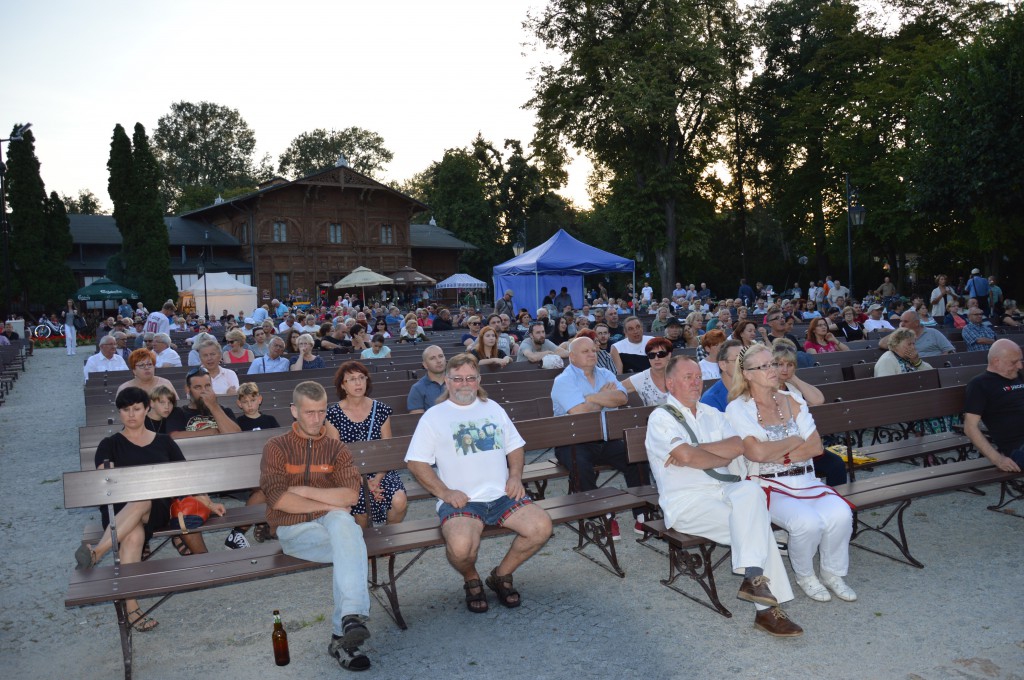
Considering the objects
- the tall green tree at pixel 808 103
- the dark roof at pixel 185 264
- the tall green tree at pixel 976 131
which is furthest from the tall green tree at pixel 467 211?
the tall green tree at pixel 976 131

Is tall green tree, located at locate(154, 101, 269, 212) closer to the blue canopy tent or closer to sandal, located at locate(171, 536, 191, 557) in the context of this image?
the blue canopy tent

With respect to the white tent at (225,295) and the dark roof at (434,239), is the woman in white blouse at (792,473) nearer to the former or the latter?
the white tent at (225,295)

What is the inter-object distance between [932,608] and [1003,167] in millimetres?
17786

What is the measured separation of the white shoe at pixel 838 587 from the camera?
4688 mm

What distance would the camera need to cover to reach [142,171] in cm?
3906

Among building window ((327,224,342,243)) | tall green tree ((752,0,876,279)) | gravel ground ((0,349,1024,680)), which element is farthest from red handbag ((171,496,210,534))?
building window ((327,224,342,243))

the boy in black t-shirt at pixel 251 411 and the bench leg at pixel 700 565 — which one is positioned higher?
the boy in black t-shirt at pixel 251 411

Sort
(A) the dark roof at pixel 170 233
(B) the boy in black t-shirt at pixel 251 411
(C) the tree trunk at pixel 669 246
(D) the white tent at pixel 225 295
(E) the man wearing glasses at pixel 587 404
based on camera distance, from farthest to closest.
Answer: (A) the dark roof at pixel 170 233, (D) the white tent at pixel 225 295, (C) the tree trunk at pixel 669 246, (B) the boy in black t-shirt at pixel 251 411, (E) the man wearing glasses at pixel 587 404

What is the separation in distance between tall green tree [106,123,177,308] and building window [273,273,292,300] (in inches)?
406

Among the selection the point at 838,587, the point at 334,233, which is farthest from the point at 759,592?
the point at 334,233

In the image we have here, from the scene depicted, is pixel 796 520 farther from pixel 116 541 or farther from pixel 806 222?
pixel 806 222

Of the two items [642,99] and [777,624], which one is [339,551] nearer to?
[777,624]

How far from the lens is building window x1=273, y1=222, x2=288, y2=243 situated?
50.0 m

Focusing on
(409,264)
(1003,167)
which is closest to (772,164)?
(409,264)
